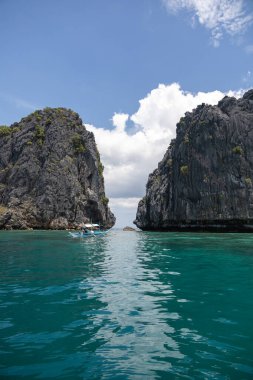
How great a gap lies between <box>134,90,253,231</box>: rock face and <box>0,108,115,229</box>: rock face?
2919cm

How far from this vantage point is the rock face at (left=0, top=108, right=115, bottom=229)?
104250 mm

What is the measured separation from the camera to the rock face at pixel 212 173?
8144cm

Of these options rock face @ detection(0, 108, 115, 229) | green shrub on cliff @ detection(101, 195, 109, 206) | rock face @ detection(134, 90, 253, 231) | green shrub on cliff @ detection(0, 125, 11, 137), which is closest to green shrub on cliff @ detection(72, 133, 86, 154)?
rock face @ detection(0, 108, 115, 229)

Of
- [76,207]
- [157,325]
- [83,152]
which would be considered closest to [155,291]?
[157,325]

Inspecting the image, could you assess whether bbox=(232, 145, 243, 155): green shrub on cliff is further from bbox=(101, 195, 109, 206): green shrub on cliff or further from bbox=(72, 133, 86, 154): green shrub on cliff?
bbox=(72, 133, 86, 154): green shrub on cliff

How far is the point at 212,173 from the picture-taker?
283 ft

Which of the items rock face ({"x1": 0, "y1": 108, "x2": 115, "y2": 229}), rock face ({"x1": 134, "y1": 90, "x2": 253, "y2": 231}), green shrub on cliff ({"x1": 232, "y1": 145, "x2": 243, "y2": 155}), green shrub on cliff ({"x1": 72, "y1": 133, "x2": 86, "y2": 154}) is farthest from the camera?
green shrub on cliff ({"x1": 72, "y1": 133, "x2": 86, "y2": 154})

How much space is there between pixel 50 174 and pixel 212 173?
5527 cm

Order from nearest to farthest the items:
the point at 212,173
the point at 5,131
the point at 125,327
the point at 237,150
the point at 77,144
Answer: the point at 125,327
the point at 237,150
the point at 212,173
the point at 77,144
the point at 5,131

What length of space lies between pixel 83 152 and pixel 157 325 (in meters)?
117

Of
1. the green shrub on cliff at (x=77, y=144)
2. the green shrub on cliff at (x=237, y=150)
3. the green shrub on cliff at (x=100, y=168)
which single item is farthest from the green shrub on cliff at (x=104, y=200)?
the green shrub on cliff at (x=237, y=150)

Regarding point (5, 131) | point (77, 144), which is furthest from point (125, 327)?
point (5, 131)

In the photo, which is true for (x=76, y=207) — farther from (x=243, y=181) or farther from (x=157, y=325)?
(x=157, y=325)

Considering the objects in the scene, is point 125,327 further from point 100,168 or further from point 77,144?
point 100,168
